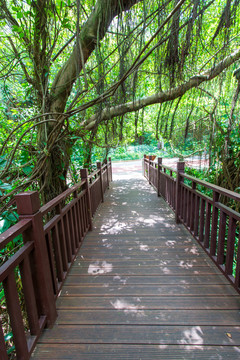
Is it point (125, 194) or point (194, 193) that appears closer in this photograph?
point (194, 193)

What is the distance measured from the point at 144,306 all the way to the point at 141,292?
17 cm

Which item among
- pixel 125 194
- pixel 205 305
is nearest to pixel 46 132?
pixel 205 305

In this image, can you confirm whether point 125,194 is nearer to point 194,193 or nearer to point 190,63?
point 194,193

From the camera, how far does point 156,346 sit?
1.24 metres

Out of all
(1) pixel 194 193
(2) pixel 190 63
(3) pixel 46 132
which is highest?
(2) pixel 190 63

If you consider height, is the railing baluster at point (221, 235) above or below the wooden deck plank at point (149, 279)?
above

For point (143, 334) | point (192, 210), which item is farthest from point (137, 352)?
point (192, 210)

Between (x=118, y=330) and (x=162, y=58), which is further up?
(x=162, y=58)

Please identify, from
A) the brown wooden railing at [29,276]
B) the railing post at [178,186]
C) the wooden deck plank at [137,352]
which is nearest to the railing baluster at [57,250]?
the brown wooden railing at [29,276]

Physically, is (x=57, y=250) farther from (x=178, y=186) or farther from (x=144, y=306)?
(x=178, y=186)

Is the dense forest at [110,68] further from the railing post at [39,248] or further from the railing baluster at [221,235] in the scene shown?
the railing baluster at [221,235]

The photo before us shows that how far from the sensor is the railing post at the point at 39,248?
3.86ft

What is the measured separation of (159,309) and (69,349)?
724mm

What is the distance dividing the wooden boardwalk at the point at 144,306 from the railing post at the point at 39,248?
0.21 metres
